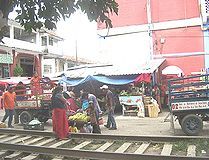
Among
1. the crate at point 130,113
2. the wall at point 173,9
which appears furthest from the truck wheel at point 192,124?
the wall at point 173,9

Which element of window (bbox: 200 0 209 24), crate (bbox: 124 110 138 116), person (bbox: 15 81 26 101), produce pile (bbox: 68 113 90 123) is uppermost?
window (bbox: 200 0 209 24)

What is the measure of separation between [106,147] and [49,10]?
16.6ft

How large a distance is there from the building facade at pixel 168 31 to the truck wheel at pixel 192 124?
12.5 m

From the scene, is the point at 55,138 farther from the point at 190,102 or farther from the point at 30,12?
the point at 30,12

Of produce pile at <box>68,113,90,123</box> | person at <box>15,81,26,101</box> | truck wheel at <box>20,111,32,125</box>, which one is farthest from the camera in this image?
person at <box>15,81,26,101</box>

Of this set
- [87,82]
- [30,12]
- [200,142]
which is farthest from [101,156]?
[87,82]

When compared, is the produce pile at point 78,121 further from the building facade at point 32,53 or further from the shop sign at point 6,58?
the shop sign at point 6,58

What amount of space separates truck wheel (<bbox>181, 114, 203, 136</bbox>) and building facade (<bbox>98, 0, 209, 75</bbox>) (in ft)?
41.0

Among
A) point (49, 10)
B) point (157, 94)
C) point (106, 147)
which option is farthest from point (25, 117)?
point (49, 10)

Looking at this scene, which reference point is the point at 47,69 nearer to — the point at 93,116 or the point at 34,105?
the point at 34,105

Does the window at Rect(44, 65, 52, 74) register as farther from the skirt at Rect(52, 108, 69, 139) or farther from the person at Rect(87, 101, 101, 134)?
the skirt at Rect(52, 108, 69, 139)

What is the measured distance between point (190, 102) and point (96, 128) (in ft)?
10.9

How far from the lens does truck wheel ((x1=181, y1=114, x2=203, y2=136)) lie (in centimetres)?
1055

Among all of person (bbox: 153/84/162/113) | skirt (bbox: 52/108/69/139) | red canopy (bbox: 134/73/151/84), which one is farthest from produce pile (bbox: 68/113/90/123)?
person (bbox: 153/84/162/113)
